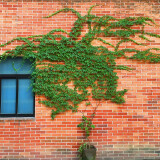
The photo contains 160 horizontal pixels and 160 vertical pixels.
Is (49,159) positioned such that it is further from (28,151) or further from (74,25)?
(74,25)

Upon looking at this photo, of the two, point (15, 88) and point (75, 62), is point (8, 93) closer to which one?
point (15, 88)

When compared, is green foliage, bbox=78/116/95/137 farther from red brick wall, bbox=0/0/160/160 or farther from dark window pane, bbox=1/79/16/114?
dark window pane, bbox=1/79/16/114

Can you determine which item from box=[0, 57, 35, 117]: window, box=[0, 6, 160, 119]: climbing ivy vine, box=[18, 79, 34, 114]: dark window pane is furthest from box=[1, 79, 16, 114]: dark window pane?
box=[0, 6, 160, 119]: climbing ivy vine

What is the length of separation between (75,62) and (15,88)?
1676 mm

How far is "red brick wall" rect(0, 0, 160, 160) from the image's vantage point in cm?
419

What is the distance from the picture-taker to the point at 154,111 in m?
4.31

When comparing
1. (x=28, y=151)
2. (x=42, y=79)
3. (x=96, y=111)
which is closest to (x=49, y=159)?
(x=28, y=151)

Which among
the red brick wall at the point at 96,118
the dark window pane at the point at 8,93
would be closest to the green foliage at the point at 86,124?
the red brick wall at the point at 96,118

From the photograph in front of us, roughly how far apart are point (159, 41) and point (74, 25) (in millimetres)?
2223

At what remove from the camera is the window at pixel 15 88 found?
4.39m

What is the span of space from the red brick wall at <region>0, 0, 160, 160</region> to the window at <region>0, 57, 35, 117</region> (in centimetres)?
31

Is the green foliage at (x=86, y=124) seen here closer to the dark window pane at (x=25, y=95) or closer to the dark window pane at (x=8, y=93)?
the dark window pane at (x=25, y=95)

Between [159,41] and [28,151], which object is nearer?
[28,151]

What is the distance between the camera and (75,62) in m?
4.31
